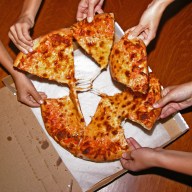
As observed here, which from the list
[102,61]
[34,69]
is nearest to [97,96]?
[102,61]

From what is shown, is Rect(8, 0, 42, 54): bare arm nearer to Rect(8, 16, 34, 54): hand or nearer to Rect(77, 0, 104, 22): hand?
Rect(8, 16, 34, 54): hand

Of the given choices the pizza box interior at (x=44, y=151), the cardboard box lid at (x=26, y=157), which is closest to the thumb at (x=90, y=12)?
the pizza box interior at (x=44, y=151)

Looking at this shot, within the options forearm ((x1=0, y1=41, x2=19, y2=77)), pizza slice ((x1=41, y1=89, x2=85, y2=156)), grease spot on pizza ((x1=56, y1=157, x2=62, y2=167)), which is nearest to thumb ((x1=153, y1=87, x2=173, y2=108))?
pizza slice ((x1=41, y1=89, x2=85, y2=156))

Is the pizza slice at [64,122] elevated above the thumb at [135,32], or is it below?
below

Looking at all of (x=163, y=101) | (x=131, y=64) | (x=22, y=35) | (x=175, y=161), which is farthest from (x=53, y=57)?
(x=175, y=161)

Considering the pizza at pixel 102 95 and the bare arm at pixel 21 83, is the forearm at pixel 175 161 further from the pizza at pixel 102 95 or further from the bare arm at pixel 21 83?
the bare arm at pixel 21 83

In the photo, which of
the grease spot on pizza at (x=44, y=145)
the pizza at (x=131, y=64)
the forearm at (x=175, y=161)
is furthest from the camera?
the grease spot on pizza at (x=44, y=145)

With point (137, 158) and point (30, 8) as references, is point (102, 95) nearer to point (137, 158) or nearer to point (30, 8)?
point (137, 158)
